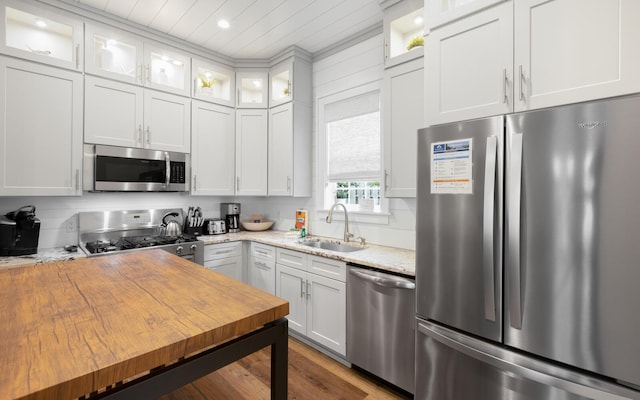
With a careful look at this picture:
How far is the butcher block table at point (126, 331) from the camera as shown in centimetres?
71

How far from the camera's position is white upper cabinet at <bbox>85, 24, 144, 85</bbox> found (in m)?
2.62

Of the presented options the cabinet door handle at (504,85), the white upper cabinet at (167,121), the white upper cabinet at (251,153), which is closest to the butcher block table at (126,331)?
the cabinet door handle at (504,85)

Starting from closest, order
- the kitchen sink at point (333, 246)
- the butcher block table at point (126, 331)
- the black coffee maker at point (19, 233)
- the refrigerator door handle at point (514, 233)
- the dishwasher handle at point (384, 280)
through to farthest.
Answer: the butcher block table at point (126, 331) → the refrigerator door handle at point (514, 233) → the dishwasher handle at point (384, 280) → the black coffee maker at point (19, 233) → the kitchen sink at point (333, 246)

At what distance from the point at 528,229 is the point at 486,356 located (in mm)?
633

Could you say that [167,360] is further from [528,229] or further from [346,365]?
[346,365]

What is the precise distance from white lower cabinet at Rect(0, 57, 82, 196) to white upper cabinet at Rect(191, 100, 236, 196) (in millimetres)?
1005

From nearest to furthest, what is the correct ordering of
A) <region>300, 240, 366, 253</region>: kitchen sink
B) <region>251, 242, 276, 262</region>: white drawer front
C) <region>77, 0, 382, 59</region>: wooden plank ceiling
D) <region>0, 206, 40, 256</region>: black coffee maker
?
1. <region>0, 206, 40, 256</region>: black coffee maker
2. <region>77, 0, 382, 59</region>: wooden plank ceiling
3. <region>300, 240, 366, 253</region>: kitchen sink
4. <region>251, 242, 276, 262</region>: white drawer front

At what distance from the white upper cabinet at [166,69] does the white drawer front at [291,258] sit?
77.6 inches

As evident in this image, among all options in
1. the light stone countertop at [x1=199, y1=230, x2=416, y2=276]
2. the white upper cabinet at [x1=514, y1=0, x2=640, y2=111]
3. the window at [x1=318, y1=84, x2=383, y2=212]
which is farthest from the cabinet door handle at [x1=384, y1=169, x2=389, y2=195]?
the white upper cabinet at [x1=514, y1=0, x2=640, y2=111]

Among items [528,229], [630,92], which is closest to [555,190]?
[528,229]

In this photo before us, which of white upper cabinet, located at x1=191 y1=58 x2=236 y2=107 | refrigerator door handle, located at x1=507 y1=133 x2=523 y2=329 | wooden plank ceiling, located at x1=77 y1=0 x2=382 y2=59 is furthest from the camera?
white upper cabinet, located at x1=191 y1=58 x2=236 y2=107

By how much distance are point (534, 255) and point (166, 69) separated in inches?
142

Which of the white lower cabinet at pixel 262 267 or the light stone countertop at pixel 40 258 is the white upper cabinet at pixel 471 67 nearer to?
the white lower cabinet at pixel 262 267

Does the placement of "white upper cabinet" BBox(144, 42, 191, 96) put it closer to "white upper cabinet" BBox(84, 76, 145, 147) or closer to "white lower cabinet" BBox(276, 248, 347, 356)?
"white upper cabinet" BBox(84, 76, 145, 147)
